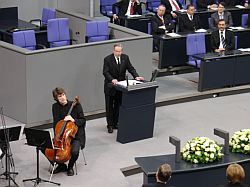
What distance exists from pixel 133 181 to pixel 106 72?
8.62 feet

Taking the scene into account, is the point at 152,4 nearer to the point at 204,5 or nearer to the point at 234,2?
the point at 204,5

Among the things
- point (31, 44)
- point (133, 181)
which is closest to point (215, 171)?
point (133, 181)

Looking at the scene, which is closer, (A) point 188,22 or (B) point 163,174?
(B) point 163,174

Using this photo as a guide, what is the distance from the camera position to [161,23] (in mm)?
18906

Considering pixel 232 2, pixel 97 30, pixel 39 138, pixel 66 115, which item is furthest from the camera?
pixel 232 2

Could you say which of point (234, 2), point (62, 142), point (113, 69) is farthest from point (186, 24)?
point (62, 142)

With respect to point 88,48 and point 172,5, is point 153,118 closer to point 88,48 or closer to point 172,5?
point 88,48

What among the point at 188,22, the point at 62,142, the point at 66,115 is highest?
the point at 188,22

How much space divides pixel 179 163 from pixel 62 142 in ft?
7.05

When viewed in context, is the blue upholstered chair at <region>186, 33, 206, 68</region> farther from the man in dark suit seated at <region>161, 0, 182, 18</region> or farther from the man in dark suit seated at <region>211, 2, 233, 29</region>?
the man in dark suit seated at <region>161, 0, 182, 18</region>

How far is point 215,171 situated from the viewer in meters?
10.8

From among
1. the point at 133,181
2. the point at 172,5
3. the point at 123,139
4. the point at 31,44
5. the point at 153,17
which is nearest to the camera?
the point at 133,181

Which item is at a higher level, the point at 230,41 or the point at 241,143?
the point at 230,41

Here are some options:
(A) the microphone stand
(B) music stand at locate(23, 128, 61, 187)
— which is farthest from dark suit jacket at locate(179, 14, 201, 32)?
(B) music stand at locate(23, 128, 61, 187)
